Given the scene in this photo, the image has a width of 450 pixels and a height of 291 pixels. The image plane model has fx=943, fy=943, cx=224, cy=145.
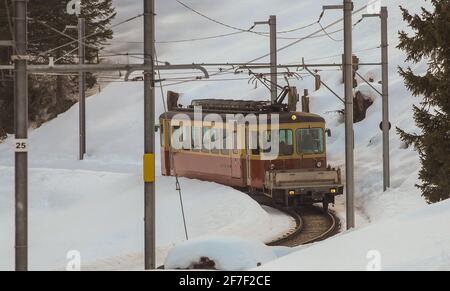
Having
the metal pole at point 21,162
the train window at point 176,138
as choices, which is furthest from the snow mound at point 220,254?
the train window at point 176,138

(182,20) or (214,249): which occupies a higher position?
(182,20)

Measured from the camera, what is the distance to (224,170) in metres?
29.7

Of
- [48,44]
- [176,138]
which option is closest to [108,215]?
[176,138]

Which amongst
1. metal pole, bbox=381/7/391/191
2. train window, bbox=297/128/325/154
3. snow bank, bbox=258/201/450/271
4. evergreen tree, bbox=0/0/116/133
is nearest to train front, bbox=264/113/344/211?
train window, bbox=297/128/325/154

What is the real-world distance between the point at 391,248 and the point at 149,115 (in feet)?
22.7

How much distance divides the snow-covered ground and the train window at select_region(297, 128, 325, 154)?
2.51 m

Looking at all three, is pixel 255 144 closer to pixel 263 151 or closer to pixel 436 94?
pixel 263 151

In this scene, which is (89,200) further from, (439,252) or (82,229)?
(439,252)

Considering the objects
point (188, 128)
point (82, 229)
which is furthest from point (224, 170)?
point (82, 229)

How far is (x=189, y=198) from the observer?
1130 inches

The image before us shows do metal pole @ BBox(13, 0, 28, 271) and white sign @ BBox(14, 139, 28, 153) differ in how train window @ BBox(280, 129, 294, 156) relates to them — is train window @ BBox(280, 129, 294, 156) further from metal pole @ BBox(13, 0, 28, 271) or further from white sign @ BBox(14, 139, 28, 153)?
metal pole @ BBox(13, 0, 28, 271)

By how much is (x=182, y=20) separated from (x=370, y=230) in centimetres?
13514

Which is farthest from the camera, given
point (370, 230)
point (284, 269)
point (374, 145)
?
point (374, 145)
